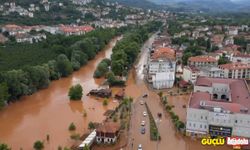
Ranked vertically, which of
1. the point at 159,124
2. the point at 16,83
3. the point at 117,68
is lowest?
the point at 159,124

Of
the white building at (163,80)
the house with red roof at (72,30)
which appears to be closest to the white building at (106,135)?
the white building at (163,80)

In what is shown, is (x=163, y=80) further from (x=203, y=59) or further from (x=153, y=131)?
(x=153, y=131)


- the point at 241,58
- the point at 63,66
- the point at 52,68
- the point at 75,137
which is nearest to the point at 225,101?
the point at 75,137

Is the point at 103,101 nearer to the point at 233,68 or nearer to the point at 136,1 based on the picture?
the point at 233,68

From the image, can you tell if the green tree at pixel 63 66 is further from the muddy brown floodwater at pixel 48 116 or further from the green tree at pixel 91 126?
the green tree at pixel 91 126

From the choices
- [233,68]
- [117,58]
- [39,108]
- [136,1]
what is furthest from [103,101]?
[136,1]

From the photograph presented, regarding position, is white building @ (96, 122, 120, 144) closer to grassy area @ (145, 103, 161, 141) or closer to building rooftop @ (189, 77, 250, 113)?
grassy area @ (145, 103, 161, 141)

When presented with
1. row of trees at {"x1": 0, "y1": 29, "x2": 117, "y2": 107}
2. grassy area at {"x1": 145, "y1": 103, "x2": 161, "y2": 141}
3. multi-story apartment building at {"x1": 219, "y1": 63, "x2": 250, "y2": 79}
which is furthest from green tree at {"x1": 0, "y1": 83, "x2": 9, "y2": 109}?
multi-story apartment building at {"x1": 219, "y1": 63, "x2": 250, "y2": 79}

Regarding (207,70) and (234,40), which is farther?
(234,40)
